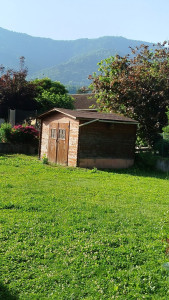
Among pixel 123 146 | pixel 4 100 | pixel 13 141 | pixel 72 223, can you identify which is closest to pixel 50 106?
pixel 4 100

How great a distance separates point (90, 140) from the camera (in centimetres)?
1543

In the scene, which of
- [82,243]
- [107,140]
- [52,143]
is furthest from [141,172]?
[82,243]

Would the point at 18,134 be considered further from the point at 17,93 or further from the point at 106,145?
the point at 17,93

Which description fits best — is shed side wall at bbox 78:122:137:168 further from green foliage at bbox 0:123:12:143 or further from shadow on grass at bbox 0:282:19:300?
shadow on grass at bbox 0:282:19:300

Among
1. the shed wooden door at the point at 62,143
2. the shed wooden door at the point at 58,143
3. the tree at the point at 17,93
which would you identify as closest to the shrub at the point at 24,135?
the shed wooden door at the point at 58,143

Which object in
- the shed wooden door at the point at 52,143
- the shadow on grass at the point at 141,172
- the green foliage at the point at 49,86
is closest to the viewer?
the shadow on grass at the point at 141,172

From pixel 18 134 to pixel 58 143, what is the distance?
16.8 ft

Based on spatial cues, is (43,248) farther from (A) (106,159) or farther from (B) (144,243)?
(A) (106,159)

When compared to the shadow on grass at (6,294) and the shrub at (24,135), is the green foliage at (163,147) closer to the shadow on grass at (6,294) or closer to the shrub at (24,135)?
the shrub at (24,135)

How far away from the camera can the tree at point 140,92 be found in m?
18.9

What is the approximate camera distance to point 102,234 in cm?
575

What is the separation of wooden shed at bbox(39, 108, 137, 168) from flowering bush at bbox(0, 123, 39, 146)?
3971mm

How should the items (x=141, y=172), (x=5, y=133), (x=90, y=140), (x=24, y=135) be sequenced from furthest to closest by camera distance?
1. (x=24, y=135)
2. (x=5, y=133)
3. (x=141, y=172)
4. (x=90, y=140)

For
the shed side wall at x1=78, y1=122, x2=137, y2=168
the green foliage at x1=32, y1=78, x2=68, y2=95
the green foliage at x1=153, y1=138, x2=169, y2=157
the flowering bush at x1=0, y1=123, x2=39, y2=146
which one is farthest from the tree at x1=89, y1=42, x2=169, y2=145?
the green foliage at x1=32, y1=78, x2=68, y2=95
